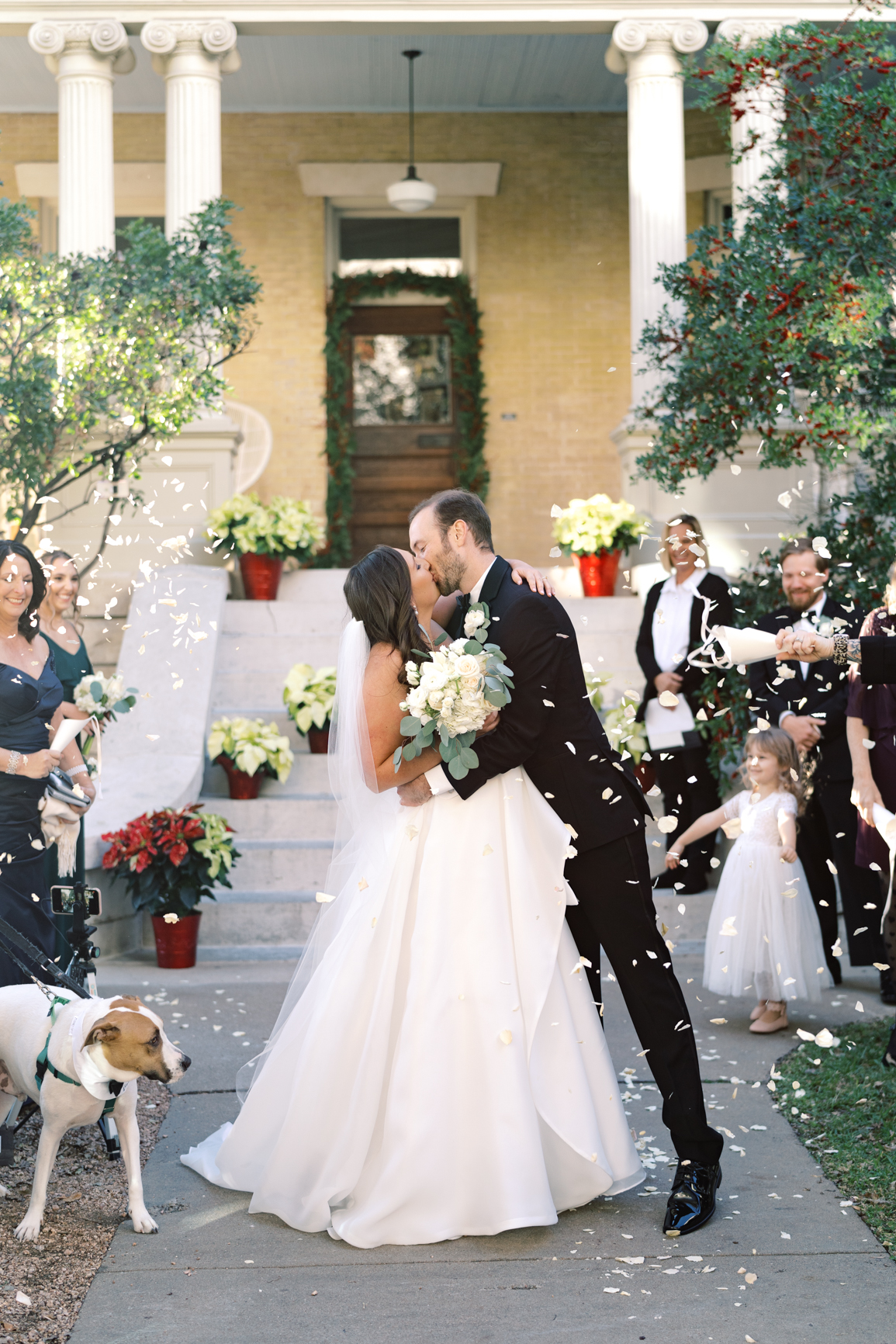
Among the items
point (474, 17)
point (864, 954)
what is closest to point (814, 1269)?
point (864, 954)

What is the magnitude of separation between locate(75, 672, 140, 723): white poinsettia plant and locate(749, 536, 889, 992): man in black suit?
120 inches

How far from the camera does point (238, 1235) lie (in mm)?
3822

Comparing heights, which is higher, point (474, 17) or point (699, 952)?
point (474, 17)

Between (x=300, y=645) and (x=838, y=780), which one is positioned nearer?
(x=838, y=780)

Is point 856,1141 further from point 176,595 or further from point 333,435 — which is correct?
point 333,435

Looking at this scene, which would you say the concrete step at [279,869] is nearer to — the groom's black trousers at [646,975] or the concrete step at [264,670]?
the concrete step at [264,670]

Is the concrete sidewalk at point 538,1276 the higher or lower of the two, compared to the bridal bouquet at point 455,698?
lower

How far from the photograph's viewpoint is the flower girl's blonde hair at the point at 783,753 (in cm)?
602

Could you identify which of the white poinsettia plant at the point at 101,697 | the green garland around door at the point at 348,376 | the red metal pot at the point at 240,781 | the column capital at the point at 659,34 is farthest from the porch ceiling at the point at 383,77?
the white poinsettia plant at the point at 101,697

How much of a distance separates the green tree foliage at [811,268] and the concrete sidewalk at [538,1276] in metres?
4.18

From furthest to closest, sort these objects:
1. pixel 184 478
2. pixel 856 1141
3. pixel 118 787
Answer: pixel 184 478 → pixel 118 787 → pixel 856 1141

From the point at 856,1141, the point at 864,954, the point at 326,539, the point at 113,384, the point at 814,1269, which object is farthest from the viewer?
the point at 326,539

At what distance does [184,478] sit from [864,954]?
671 cm

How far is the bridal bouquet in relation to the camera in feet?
12.2
